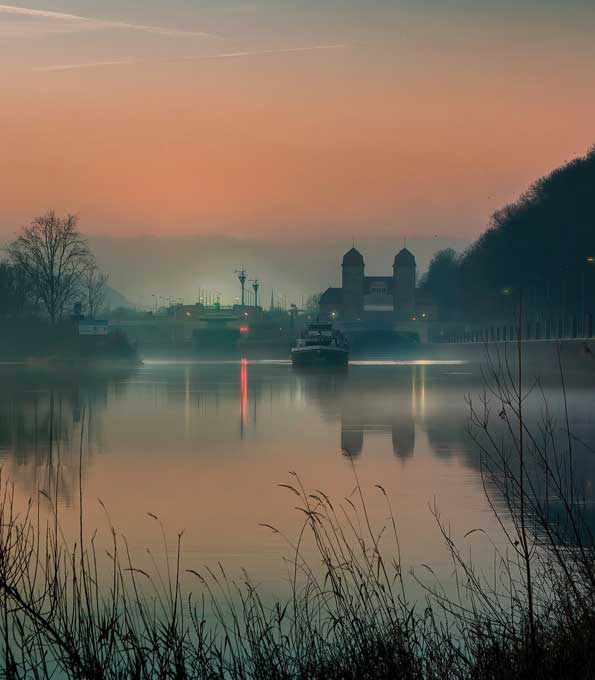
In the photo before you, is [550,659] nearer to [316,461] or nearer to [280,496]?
[280,496]

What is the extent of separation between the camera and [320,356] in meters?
113

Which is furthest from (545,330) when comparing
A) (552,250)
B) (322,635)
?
(322,635)

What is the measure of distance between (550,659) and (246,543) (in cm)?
858

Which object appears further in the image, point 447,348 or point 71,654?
point 447,348

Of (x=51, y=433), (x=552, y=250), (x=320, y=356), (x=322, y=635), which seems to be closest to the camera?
(x=322, y=635)

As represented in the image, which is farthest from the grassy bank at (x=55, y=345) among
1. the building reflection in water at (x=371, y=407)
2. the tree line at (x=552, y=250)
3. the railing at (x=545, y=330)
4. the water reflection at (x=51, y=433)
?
the water reflection at (x=51, y=433)

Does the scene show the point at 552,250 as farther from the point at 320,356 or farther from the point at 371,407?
the point at 371,407

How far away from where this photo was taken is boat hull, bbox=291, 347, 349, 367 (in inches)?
4456

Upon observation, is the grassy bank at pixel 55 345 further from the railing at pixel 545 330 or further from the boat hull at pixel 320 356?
the railing at pixel 545 330

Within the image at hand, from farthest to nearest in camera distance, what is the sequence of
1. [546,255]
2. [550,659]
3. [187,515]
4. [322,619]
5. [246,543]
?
1. [546,255]
2. [187,515]
3. [246,543]
4. [322,619]
5. [550,659]

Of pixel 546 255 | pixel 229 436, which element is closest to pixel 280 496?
pixel 229 436

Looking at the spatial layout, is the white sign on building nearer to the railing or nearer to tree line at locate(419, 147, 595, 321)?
the railing

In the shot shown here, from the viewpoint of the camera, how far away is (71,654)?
23.7 feet

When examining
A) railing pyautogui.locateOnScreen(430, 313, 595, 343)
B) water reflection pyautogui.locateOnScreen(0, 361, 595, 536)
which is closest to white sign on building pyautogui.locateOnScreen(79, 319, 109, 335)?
railing pyautogui.locateOnScreen(430, 313, 595, 343)
